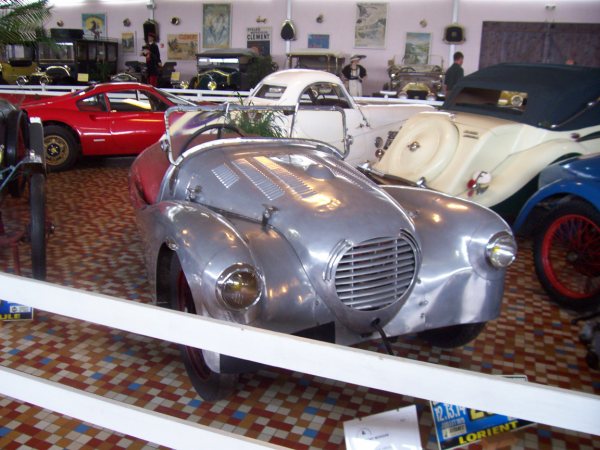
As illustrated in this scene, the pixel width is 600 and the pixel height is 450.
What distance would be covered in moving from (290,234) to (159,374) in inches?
40.3

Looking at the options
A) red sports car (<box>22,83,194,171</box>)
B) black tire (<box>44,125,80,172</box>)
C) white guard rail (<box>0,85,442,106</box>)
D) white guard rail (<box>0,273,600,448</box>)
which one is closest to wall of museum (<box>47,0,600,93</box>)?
white guard rail (<box>0,85,442,106</box>)

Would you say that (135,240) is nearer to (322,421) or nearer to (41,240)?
(41,240)

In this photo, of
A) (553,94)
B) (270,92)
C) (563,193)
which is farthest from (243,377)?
(270,92)

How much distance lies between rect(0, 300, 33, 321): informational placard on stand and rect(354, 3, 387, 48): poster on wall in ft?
52.7

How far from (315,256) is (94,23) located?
20.9 m

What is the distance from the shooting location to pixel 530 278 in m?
4.73

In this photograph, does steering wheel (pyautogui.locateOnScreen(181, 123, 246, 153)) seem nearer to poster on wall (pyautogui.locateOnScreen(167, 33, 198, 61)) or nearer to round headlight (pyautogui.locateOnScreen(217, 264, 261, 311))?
round headlight (pyautogui.locateOnScreen(217, 264, 261, 311))

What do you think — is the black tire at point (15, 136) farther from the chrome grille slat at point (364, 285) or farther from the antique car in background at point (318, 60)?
the antique car in background at point (318, 60)

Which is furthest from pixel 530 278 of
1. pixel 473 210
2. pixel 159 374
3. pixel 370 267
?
pixel 159 374

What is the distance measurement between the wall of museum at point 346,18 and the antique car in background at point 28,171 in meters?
14.6

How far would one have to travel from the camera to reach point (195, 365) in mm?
2936

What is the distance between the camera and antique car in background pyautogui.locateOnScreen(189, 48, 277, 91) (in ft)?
44.9

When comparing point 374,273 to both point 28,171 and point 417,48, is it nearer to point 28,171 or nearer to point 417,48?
point 28,171

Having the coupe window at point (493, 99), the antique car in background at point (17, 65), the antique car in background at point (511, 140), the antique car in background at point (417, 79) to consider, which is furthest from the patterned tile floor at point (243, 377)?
the antique car in background at point (17, 65)
